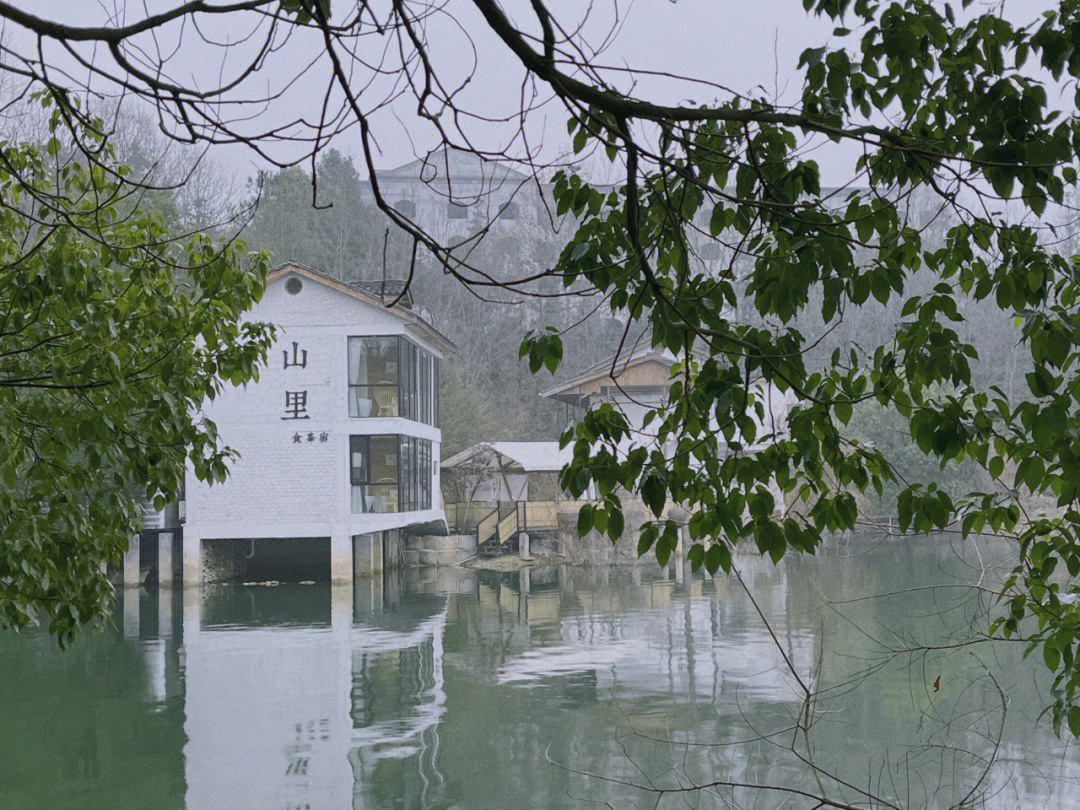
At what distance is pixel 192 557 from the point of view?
79.1ft

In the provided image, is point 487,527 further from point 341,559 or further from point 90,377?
point 90,377

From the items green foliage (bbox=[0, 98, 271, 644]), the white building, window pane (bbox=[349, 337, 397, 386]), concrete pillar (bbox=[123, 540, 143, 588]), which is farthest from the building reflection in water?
window pane (bbox=[349, 337, 397, 386])

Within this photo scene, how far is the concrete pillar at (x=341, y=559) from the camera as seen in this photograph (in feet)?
77.4

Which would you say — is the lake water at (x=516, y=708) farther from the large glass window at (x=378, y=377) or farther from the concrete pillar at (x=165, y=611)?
the large glass window at (x=378, y=377)

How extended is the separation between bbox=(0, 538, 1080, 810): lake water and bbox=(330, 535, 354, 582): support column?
191 centimetres

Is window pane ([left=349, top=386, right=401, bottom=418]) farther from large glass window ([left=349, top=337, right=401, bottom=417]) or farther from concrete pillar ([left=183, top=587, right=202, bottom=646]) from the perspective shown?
concrete pillar ([left=183, top=587, right=202, bottom=646])

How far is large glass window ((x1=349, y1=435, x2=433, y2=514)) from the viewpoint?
23.9m

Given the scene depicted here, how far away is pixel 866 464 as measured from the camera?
3.22 meters

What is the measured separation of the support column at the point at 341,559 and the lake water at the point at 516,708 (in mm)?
1907

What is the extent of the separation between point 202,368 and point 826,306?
347cm

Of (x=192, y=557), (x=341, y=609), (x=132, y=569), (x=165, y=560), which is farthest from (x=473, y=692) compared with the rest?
(x=165, y=560)

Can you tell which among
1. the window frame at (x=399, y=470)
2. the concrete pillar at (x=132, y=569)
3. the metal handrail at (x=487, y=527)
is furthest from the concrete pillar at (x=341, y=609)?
the metal handrail at (x=487, y=527)

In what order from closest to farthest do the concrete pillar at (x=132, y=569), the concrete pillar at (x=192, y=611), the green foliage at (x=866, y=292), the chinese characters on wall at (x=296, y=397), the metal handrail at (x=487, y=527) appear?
the green foliage at (x=866, y=292) → the concrete pillar at (x=192, y=611) → the chinese characters on wall at (x=296, y=397) → the concrete pillar at (x=132, y=569) → the metal handrail at (x=487, y=527)

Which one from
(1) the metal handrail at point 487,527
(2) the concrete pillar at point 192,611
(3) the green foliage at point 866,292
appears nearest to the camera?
(3) the green foliage at point 866,292
